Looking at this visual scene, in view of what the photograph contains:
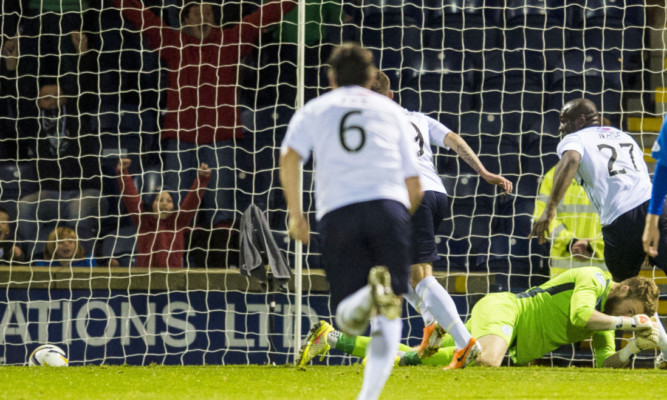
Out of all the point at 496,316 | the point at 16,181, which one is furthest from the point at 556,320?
the point at 16,181

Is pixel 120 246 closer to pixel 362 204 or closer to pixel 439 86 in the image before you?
pixel 439 86

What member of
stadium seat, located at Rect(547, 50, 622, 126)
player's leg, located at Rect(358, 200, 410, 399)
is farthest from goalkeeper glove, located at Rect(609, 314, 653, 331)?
player's leg, located at Rect(358, 200, 410, 399)

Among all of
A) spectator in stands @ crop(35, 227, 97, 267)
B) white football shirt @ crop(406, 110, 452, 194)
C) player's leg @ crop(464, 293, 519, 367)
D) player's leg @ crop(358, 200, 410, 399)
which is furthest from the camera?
spectator in stands @ crop(35, 227, 97, 267)

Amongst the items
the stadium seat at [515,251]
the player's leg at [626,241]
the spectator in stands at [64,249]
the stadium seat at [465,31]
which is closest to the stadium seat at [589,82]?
the stadium seat at [465,31]

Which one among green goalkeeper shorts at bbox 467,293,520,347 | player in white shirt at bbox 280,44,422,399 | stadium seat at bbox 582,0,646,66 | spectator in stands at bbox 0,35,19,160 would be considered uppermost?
stadium seat at bbox 582,0,646,66

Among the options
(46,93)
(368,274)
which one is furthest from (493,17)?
(368,274)

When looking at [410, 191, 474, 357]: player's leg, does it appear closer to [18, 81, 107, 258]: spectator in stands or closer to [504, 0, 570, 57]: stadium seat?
[18, 81, 107, 258]: spectator in stands

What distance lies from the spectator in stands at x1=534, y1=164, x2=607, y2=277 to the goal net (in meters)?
0.23

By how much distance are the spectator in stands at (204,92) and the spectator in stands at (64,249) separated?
882 millimetres

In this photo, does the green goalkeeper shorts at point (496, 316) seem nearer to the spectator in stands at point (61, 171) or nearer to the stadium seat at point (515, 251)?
the stadium seat at point (515, 251)

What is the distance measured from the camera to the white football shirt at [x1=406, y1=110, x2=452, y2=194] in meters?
5.72

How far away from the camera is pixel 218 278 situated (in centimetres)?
683

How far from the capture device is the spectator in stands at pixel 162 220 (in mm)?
7449

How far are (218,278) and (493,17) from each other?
11.4 ft
